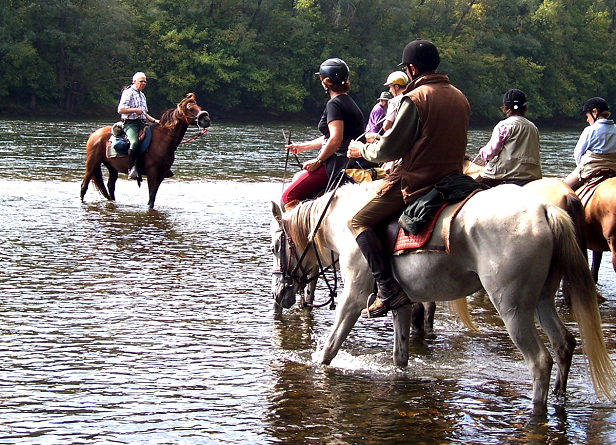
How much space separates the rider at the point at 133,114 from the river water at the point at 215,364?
3.42 meters

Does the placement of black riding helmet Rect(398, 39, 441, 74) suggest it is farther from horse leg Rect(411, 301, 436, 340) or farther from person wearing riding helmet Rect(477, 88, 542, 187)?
person wearing riding helmet Rect(477, 88, 542, 187)

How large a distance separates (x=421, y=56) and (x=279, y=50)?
221 ft

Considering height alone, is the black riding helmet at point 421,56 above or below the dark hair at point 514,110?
above

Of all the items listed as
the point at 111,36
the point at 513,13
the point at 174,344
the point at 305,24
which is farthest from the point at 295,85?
the point at 174,344

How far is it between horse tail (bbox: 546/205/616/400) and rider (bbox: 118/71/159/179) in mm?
11663

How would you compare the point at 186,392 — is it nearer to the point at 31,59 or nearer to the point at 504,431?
the point at 504,431

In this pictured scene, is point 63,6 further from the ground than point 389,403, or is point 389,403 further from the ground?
point 63,6

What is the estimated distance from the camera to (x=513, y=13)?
8519 cm

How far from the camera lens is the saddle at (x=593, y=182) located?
386 inches

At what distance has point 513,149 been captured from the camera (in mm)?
9195

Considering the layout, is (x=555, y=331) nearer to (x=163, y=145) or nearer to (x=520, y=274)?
(x=520, y=274)

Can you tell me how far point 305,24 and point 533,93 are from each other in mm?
22429

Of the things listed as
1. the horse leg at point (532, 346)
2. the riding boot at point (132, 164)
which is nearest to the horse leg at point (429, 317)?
the horse leg at point (532, 346)

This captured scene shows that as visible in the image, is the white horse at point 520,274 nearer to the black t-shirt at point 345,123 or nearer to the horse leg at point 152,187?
the black t-shirt at point 345,123
